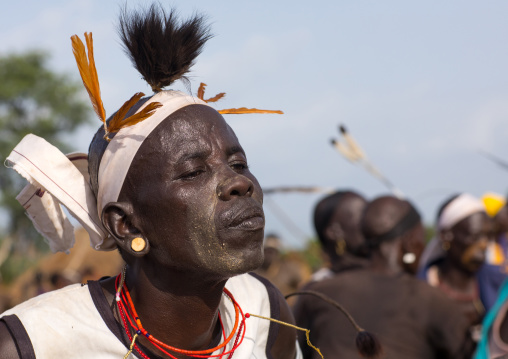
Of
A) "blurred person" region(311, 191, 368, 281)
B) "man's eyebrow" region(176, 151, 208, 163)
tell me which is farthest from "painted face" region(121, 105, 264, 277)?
"blurred person" region(311, 191, 368, 281)

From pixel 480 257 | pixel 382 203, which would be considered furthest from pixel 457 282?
pixel 382 203

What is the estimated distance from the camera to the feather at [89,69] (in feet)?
8.73

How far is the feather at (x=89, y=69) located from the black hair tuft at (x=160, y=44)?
0.17 metres

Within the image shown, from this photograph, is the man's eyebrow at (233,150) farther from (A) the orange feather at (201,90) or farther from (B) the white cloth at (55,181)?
(B) the white cloth at (55,181)

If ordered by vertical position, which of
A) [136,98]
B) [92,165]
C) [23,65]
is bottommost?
[23,65]

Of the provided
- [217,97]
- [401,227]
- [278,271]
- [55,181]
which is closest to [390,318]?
[401,227]

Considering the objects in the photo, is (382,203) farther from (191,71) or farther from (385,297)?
(191,71)

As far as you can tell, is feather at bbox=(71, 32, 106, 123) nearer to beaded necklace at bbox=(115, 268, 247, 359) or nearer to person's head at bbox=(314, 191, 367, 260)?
beaded necklace at bbox=(115, 268, 247, 359)

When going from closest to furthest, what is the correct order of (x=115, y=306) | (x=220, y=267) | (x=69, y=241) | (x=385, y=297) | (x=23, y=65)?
(x=220, y=267) → (x=115, y=306) → (x=69, y=241) → (x=385, y=297) → (x=23, y=65)

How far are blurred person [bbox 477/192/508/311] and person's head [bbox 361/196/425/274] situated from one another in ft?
4.90

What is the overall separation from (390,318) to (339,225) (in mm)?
2056

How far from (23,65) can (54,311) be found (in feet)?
144

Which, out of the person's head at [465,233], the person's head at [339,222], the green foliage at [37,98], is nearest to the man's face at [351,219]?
the person's head at [339,222]

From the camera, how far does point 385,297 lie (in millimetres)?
4660
